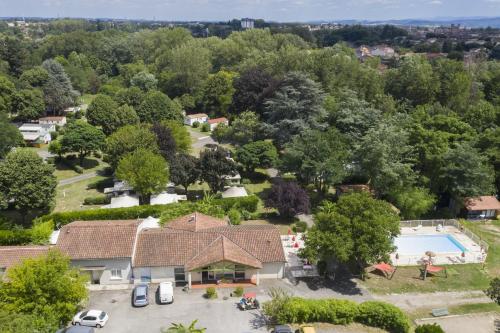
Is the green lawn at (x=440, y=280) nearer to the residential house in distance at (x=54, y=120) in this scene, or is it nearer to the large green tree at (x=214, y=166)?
the large green tree at (x=214, y=166)

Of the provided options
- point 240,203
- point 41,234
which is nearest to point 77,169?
point 41,234

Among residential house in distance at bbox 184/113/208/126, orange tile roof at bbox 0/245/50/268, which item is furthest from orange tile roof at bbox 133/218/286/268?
residential house in distance at bbox 184/113/208/126

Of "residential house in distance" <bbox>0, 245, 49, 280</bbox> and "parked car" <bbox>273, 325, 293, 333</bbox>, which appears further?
"residential house in distance" <bbox>0, 245, 49, 280</bbox>

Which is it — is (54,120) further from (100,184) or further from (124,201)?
(124,201)

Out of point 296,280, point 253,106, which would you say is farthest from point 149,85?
point 296,280

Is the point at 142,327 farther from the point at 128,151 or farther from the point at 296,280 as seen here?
the point at 128,151

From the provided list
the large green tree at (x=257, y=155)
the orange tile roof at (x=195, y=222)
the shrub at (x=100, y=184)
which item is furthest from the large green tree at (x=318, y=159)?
the shrub at (x=100, y=184)

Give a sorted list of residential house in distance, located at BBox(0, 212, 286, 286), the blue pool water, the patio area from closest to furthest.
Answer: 1. residential house in distance, located at BBox(0, 212, 286, 286)
2. the patio area
3. the blue pool water

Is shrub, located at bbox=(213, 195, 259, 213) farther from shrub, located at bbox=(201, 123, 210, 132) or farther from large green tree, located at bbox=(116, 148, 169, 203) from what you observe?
shrub, located at bbox=(201, 123, 210, 132)
